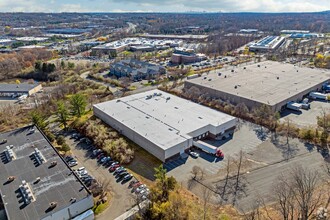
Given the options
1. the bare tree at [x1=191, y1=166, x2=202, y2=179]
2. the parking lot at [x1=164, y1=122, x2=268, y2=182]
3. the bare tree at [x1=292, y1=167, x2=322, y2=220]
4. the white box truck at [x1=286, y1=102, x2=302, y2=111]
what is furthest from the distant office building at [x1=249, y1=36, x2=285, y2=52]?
the bare tree at [x1=191, y1=166, x2=202, y2=179]

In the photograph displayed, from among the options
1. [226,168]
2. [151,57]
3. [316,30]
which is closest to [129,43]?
[151,57]

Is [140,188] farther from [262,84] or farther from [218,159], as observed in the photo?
[262,84]

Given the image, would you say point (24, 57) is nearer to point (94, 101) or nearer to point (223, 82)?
point (94, 101)

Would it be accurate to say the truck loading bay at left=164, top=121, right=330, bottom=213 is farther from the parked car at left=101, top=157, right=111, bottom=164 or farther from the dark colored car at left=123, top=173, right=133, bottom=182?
the parked car at left=101, top=157, right=111, bottom=164

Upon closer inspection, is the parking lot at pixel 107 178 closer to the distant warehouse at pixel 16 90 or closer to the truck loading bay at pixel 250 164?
the truck loading bay at pixel 250 164

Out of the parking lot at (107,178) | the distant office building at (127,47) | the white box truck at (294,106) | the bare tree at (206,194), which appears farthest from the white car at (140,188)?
the distant office building at (127,47)

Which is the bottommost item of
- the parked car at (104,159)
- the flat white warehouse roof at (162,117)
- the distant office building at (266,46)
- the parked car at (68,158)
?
the parked car at (68,158)
